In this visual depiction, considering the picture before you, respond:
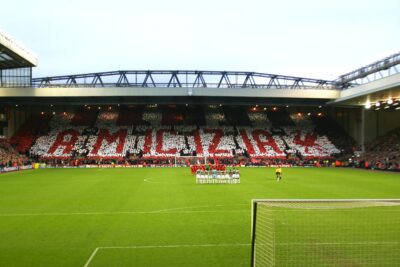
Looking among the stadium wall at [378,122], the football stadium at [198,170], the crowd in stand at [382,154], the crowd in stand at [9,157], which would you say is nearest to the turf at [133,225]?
the football stadium at [198,170]

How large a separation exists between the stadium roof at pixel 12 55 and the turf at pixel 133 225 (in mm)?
20678

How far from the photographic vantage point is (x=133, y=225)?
1434 cm

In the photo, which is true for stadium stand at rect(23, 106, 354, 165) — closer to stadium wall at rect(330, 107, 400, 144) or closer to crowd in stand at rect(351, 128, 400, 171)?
crowd in stand at rect(351, 128, 400, 171)

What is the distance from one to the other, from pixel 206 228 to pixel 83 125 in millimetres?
56450

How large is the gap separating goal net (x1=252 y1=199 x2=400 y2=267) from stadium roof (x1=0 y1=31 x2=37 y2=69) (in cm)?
3443

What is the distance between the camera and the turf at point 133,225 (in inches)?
409

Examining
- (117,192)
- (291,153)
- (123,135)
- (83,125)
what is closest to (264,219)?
(117,192)

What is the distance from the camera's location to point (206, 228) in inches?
540

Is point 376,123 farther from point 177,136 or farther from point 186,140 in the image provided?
point 177,136

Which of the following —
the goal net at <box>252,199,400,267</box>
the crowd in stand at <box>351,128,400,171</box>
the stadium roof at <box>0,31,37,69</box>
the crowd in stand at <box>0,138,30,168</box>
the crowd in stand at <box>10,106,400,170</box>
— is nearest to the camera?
the goal net at <box>252,199,400,267</box>

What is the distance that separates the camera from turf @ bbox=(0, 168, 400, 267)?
1040 centimetres

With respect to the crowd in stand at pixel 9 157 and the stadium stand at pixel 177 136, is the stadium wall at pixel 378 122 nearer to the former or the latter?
the stadium stand at pixel 177 136

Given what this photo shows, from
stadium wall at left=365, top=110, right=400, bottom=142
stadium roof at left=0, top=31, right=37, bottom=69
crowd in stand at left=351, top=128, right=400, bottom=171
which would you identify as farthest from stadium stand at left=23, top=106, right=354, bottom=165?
stadium roof at left=0, top=31, right=37, bottom=69

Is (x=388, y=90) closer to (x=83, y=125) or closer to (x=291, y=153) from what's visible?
(x=291, y=153)
